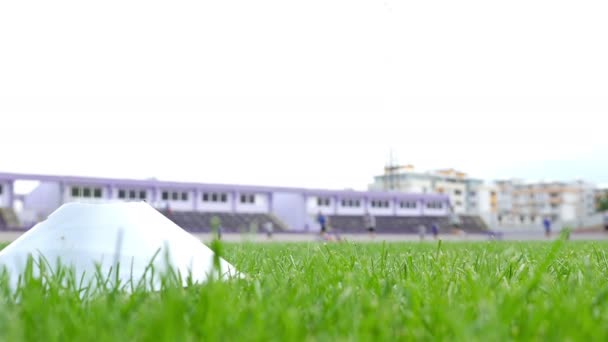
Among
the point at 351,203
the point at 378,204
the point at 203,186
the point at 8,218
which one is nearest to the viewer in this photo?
the point at 8,218

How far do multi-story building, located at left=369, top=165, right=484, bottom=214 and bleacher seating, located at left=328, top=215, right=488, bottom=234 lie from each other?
32.8m

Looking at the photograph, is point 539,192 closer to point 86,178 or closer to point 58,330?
point 86,178

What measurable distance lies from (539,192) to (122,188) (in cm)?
9857

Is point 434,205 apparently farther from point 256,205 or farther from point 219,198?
point 219,198

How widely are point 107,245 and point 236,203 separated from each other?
50.3 meters

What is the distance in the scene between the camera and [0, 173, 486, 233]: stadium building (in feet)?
139

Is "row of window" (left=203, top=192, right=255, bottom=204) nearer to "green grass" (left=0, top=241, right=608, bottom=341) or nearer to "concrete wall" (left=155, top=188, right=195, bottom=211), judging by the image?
"concrete wall" (left=155, top=188, right=195, bottom=211)

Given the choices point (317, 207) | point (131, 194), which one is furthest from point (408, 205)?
point (131, 194)

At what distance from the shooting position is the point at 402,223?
57.8 m

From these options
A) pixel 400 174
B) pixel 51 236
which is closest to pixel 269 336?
pixel 51 236

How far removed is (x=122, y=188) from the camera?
4703 cm

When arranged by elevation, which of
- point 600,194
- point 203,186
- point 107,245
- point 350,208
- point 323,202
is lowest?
point 350,208

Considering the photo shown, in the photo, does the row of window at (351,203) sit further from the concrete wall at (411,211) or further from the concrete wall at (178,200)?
the concrete wall at (178,200)

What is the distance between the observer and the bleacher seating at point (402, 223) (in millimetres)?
53344
